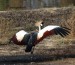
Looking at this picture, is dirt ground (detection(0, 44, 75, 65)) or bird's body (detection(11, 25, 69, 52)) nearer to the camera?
bird's body (detection(11, 25, 69, 52))

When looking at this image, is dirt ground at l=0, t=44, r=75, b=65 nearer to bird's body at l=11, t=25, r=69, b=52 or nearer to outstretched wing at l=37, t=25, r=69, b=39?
bird's body at l=11, t=25, r=69, b=52

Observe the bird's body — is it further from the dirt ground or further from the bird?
the dirt ground

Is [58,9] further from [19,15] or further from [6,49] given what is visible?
[6,49]

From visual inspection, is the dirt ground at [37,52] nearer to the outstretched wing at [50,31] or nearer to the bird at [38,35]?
the bird at [38,35]

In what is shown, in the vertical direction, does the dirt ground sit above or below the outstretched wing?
below

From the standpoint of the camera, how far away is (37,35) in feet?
38.9

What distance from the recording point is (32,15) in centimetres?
1845

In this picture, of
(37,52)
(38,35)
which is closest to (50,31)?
(38,35)

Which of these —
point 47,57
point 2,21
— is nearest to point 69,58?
point 47,57

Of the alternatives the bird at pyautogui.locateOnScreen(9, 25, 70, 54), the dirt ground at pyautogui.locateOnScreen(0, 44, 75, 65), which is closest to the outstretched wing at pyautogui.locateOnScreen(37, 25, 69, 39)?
the bird at pyautogui.locateOnScreen(9, 25, 70, 54)

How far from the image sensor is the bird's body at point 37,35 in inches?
458

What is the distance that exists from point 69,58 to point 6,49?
8.00ft

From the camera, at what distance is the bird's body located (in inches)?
458

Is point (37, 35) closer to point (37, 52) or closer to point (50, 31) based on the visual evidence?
point (50, 31)
